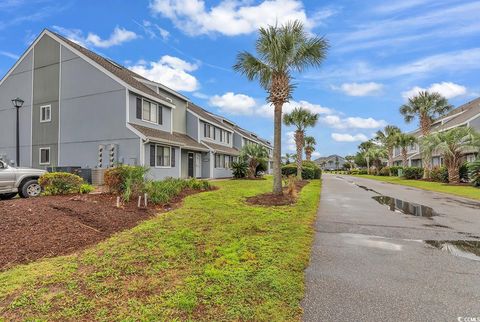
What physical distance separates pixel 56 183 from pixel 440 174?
3320 cm

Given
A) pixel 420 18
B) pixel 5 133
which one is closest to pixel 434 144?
pixel 420 18

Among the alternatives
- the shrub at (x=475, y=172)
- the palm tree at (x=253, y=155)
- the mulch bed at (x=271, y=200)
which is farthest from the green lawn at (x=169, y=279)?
the shrub at (x=475, y=172)

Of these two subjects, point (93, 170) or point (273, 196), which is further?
point (93, 170)

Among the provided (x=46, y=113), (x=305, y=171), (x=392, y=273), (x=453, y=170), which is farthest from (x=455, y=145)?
(x=46, y=113)

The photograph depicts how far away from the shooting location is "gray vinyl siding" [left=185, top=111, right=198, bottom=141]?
27.8 metres

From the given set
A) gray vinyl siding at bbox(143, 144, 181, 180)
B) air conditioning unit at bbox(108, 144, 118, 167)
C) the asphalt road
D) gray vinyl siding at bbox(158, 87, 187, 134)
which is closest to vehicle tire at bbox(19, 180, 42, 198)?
gray vinyl siding at bbox(143, 144, 181, 180)

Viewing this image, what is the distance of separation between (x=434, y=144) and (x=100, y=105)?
29.6 m

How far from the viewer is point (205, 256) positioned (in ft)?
17.0

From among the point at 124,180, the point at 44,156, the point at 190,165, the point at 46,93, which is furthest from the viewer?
the point at 190,165

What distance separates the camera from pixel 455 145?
26125mm

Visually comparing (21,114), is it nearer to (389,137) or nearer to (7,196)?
(7,196)

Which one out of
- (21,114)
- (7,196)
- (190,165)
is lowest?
(7,196)

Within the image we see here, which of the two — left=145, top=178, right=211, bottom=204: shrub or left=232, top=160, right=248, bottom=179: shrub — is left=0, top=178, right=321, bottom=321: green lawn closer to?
left=145, top=178, right=211, bottom=204: shrub

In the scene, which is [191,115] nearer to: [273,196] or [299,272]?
[273,196]
